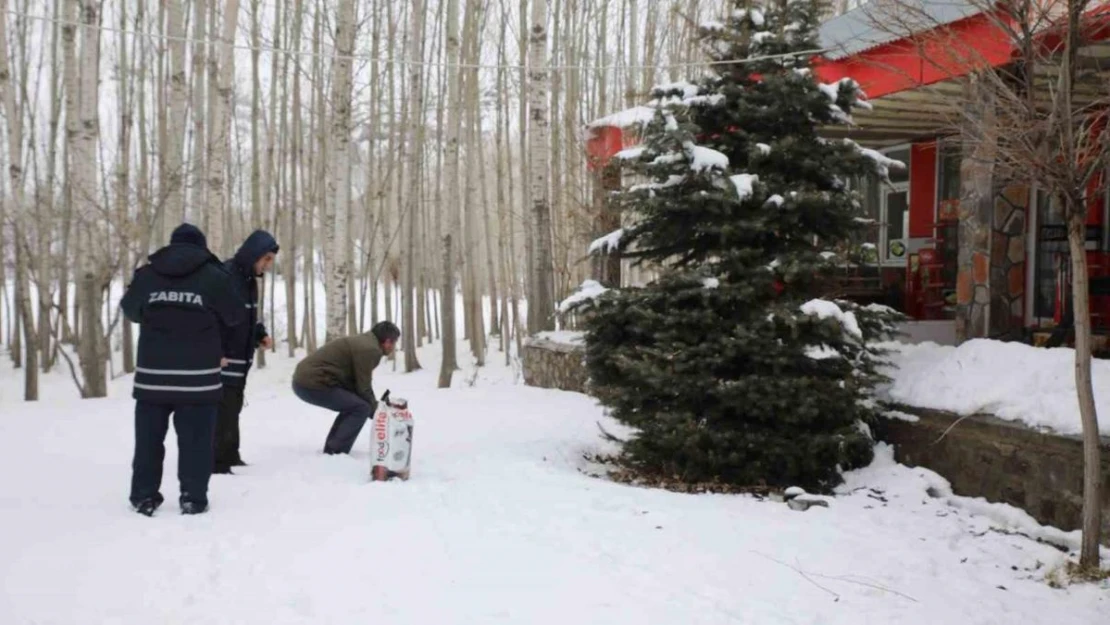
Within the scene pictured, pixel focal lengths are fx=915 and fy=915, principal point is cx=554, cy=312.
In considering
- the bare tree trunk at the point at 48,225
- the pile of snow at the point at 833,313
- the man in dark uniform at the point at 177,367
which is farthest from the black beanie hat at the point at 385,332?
the bare tree trunk at the point at 48,225

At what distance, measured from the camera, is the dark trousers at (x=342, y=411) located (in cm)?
720

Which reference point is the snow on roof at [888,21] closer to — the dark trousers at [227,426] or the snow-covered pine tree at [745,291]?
the snow-covered pine tree at [745,291]

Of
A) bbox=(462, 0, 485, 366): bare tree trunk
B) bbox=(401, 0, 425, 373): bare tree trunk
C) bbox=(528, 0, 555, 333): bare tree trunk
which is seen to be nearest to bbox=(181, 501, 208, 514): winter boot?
bbox=(528, 0, 555, 333): bare tree trunk

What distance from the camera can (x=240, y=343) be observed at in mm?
6398

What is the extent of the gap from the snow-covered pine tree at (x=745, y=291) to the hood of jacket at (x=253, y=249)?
239cm

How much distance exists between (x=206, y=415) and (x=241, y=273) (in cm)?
146

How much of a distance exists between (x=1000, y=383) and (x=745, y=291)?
186cm

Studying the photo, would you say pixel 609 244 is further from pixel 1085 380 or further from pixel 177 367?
pixel 1085 380

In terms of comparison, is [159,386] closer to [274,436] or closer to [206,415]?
[206,415]

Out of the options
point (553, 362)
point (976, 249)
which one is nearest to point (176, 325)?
point (976, 249)

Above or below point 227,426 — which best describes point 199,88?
above

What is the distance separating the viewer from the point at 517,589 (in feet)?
13.7

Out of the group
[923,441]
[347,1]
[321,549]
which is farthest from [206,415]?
[347,1]

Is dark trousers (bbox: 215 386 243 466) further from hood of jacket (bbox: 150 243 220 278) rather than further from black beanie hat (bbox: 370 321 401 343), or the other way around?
hood of jacket (bbox: 150 243 220 278)
